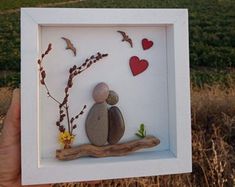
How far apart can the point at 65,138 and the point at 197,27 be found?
1.90m

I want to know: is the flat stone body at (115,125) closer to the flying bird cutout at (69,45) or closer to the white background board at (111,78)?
the white background board at (111,78)

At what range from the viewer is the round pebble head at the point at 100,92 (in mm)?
767

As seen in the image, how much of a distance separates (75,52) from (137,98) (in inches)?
7.1

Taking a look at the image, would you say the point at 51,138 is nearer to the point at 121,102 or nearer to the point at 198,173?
the point at 121,102

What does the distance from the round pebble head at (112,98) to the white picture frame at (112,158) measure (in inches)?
5.0

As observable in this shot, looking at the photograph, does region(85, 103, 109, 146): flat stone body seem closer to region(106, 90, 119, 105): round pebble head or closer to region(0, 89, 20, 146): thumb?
region(106, 90, 119, 105): round pebble head

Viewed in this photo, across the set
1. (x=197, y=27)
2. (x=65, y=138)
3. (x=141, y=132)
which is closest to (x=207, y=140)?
Result: (x=197, y=27)

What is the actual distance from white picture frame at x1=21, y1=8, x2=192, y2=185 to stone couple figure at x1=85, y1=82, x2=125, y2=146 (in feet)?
0.16

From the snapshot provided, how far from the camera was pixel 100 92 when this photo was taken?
77cm

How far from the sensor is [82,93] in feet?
2.60

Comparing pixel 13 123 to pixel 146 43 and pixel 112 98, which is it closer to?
pixel 112 98

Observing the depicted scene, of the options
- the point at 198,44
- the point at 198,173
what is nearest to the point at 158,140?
the point at 198,173

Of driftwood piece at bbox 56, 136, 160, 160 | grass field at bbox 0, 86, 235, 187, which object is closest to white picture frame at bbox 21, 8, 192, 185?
driftwood piece at bbox 56, 136, 160, 160

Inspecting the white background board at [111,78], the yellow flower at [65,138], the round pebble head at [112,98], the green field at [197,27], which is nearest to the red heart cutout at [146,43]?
the white background board at [111,78]
